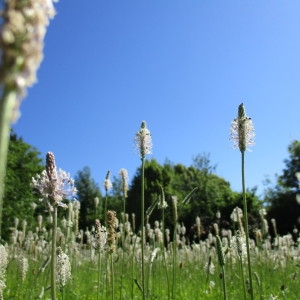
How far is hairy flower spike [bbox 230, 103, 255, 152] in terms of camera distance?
325cm

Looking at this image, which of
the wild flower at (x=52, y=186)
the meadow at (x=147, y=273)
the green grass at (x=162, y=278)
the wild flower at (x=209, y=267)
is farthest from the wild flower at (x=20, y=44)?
the green grass at (x=162, y=278)

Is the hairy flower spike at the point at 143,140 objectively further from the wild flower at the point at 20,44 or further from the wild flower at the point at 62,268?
the wild flower at the point at 20,44

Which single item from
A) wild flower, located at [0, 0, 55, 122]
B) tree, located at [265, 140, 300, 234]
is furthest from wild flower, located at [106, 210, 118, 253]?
tree, located at [265, 140, 300, 234]

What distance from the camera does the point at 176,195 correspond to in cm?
4722

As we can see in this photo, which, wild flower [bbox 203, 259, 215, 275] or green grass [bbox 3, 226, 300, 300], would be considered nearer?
wild flower [bbox 203, 259, 215, 275]

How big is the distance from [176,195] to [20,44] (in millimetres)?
46833

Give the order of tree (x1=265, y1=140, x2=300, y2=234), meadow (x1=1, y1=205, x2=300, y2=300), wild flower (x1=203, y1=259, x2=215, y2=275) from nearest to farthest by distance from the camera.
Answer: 1. wild flower (x1=203, y1=259, x2=215, y2=275)
2. meadow (x1=1, y1=205, x2=300, y2=300)
3. tree (x1=265, y1=140, x2=300, y2=234)

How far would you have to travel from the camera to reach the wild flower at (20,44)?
75 cm

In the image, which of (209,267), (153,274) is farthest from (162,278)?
(209,267)

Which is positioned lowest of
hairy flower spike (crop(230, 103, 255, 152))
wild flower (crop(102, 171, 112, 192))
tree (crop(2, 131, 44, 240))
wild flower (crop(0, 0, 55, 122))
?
wild flower (crop(0, 0, 55, 122))

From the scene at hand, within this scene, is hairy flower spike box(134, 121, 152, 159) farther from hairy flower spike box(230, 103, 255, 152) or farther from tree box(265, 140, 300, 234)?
tree box(265, 140, 300, 234)

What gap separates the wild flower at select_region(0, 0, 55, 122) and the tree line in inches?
819

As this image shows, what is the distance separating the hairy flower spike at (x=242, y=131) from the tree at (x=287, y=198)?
2972 centimetres

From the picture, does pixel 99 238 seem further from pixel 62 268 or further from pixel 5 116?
pixel 5 116
